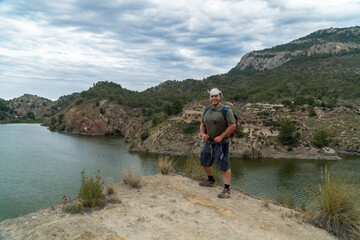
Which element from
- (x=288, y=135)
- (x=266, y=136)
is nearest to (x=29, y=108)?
(x=266, y=136)

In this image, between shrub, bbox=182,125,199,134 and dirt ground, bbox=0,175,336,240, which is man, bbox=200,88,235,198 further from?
shrub, bbox=182,125,199,134

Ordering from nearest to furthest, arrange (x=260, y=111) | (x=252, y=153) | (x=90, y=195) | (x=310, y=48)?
(x=90, y=195) < (x=252, y=153) < (x=260, y=111) < (x=310, y=48)

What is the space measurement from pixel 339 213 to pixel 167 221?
301 cm

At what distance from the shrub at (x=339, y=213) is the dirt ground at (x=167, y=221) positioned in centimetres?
23

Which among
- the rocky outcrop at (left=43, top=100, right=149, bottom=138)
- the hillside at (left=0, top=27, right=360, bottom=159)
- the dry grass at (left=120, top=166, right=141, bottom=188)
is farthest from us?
the rocky outcrop at (left=43, top=100, right=149, bottom=138)

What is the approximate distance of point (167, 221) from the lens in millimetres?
3645

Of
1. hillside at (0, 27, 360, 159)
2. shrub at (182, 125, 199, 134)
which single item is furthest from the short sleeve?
shrub at (182, 125, 199, 134)

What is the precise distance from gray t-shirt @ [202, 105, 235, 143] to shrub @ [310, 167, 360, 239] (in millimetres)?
2125

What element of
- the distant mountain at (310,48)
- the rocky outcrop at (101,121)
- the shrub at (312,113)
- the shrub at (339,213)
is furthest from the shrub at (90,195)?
the distant mountain at (310,48)

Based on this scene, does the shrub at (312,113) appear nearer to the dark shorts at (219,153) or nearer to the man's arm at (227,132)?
the dark shorts at (219,153)

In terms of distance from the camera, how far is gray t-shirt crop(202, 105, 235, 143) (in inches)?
188

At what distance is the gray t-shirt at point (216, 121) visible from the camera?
478cm

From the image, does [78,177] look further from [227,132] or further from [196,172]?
[227,132]

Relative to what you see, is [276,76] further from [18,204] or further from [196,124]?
[18,204]
